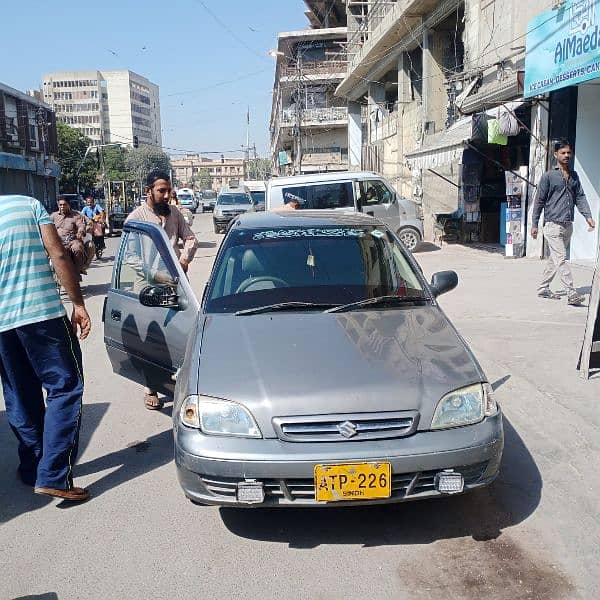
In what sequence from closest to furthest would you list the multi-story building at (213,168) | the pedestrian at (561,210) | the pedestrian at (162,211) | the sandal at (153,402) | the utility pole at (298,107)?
the sandal at (153,402), the pedestrian at (162,211), the pedestrian at (561,210), the utility pole at (298,107), the multi-story building at (213,168)

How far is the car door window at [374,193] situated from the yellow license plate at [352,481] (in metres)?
14.3

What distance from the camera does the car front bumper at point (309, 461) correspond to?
120 inches

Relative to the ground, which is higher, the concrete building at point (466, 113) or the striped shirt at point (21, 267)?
the concrete building at point (466, 113)

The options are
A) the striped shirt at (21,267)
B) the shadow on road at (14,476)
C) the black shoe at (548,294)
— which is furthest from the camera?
the black shoe at (548,294)

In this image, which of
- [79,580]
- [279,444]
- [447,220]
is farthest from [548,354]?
[447,220]

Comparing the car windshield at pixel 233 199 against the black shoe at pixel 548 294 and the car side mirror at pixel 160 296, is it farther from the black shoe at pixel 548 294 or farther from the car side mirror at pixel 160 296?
the car side mirror at pixel 160 296

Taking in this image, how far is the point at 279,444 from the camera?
311cm

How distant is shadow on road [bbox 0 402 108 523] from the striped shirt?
1.08 meters

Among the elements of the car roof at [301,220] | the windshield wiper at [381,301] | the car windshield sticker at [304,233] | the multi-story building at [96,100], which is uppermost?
the multi-story building at [96,100]

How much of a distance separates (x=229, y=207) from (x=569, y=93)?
1916cm

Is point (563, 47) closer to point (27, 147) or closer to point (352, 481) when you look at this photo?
point (352, 481)

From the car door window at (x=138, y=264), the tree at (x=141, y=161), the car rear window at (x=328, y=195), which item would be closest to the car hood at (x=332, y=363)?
the car door window at (x=138, y=264)

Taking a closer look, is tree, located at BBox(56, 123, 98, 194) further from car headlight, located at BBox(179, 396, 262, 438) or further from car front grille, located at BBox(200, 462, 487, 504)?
car front grille, located at BBox(200, 462, 487, 504)

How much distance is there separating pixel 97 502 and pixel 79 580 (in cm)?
84
